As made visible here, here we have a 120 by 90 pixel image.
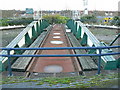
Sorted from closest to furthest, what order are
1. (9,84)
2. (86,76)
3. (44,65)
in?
(9,84)
(86,76)
(44,65)

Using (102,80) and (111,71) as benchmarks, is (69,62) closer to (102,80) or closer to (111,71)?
(111,71)

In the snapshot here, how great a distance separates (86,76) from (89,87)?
80cm

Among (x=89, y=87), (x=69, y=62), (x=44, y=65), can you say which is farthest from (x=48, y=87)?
(x=69, y=62)

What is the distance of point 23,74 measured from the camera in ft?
14.9

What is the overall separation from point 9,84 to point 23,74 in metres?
0.83

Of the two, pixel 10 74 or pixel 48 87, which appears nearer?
pixel 48 87

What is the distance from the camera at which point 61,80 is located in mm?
3920
